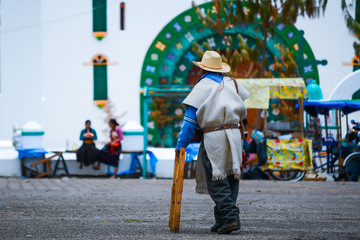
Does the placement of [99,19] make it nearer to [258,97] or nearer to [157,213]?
[258,97]

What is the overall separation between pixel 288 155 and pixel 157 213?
22.4ft

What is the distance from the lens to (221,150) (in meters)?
5.55

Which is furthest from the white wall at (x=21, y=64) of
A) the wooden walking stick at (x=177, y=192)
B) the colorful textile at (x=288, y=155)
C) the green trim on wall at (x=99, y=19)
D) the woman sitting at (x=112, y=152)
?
the wooden walking stick at (x=177, y=192)

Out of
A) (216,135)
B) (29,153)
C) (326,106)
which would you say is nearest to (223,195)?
(216,135)

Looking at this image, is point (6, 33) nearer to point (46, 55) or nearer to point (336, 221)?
point (46, 55)

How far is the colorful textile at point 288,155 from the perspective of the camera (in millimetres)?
13406

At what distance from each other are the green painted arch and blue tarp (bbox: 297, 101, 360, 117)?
12.1 feet

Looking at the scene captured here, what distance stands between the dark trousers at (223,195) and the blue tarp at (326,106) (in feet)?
27.0

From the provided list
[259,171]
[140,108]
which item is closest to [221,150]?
[259,171]

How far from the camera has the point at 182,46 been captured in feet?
60.0

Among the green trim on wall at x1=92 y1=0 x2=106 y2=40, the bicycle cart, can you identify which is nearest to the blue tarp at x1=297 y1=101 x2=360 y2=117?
the bicycle cart

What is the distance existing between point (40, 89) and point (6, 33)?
187 cm

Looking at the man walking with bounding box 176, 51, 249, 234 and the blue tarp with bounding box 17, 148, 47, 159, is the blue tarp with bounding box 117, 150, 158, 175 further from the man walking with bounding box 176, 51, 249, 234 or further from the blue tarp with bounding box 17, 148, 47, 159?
the man walking with bounding box 176, 51, 249, 234

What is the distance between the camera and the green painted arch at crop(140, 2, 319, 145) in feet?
58.9
